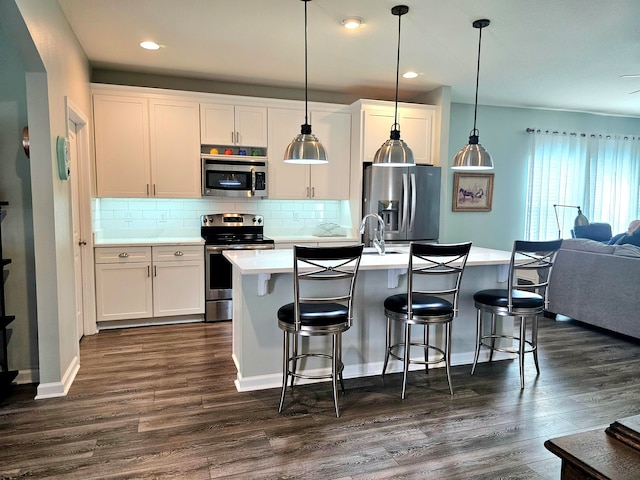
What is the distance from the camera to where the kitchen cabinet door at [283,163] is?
4953mm

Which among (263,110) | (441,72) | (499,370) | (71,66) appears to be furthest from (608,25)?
(71,66)

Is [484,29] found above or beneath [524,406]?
above

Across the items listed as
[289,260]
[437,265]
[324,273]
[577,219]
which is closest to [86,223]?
[289,260]

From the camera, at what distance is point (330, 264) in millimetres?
2822

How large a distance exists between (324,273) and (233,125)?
274 centimetres

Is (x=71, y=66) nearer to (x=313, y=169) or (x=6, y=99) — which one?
(x=6, y=99)

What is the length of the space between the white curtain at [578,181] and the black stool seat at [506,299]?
349 centimetres

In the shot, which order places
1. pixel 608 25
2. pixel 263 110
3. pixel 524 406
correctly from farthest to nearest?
pixel 263 110, pixel 608 25, pixel 524 406

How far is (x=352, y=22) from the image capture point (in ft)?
10.7

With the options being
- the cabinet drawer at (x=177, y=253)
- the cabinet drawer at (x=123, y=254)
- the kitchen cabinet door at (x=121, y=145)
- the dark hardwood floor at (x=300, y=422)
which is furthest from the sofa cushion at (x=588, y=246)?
the kitchen cabinet door at (x=121, y=145)

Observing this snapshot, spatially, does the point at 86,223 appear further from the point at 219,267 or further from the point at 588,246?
the point at 588,246

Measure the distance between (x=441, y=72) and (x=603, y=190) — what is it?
3.78 m

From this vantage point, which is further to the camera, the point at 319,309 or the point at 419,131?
the point at 419,131

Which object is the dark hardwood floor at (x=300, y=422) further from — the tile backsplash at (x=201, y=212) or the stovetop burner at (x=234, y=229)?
the tile backsplash at (x=201, y=212)
